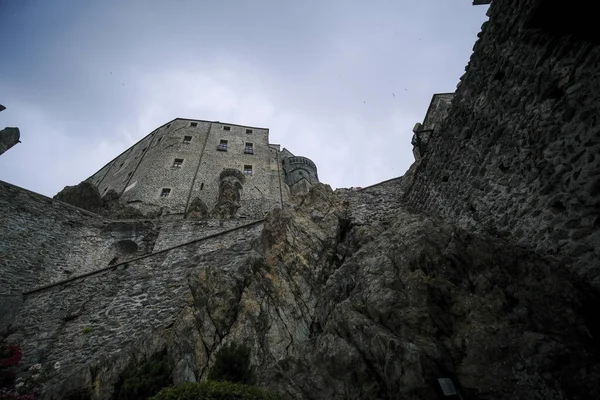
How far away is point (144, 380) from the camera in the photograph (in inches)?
209

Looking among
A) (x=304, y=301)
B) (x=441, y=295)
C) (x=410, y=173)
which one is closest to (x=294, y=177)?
(x=410, y=173)

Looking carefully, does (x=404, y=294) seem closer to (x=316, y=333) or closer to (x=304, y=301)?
(x=316, y=333)

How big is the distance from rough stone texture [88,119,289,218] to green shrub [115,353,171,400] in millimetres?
15328

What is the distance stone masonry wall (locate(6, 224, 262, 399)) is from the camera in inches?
273

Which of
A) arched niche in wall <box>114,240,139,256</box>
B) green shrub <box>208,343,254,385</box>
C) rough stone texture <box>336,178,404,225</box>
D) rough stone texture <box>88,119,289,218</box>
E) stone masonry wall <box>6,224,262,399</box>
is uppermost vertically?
rough stone texture <box>88,119,289,218</box>

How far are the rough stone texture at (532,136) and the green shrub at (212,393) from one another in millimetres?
4139

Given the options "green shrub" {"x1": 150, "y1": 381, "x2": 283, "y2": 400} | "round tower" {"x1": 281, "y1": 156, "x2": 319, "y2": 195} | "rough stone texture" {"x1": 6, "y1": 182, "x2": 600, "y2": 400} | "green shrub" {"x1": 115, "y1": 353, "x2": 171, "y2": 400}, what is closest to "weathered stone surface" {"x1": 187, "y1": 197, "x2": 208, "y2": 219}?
"rough stone texture" {"x1": 6, "y1": 182, "x2": 600, "y2": 400}

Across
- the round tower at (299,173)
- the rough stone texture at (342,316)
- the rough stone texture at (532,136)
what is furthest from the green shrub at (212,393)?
the round tower at (299,173)

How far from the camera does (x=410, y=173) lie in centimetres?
1037

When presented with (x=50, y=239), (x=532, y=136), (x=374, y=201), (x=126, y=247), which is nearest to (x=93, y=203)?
(x=126, y=247)

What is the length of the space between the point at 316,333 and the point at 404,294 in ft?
6.18

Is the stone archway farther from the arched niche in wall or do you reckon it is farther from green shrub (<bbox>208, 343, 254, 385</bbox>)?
green shrub (<bbox>208, 343, 254, 385</bbox>)

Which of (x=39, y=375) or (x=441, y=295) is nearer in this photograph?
(x=441, y=295)

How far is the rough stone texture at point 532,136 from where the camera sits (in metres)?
3.77
